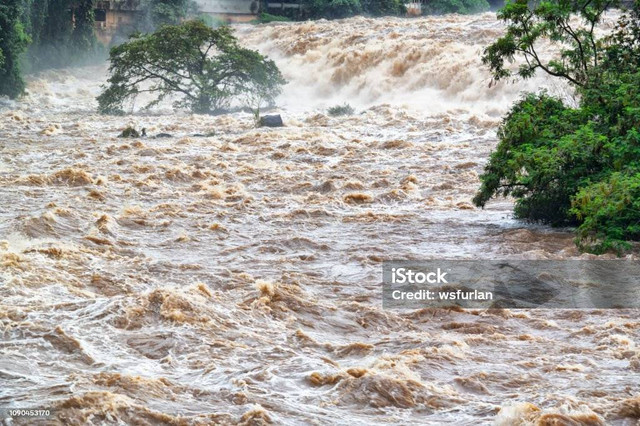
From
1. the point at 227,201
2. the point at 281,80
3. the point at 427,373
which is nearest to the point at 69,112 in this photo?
the point at 281,80

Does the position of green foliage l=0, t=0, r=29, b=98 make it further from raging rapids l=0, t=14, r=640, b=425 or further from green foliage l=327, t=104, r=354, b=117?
green foliage l=327, t=104, r=354, b=117

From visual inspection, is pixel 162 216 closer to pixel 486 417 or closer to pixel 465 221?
pixel 465 221

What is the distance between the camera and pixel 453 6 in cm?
4856

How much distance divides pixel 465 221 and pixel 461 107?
1198 centimetres

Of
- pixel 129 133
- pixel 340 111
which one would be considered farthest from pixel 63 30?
pixel 129 133

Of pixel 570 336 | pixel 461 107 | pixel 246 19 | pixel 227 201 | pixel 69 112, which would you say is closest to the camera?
pixel 570 336

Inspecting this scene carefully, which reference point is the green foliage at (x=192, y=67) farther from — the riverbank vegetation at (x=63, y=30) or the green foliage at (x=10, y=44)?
the riverbank vegetation at (x=63, y=30)

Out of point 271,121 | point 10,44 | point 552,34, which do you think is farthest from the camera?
point 10,44

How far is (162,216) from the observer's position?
14133mm

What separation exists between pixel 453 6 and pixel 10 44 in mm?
24496

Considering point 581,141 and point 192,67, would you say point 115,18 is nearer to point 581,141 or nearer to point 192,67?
point 192,67

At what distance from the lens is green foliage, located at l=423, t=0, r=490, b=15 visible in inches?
1909

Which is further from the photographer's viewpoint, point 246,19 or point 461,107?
point 246,19

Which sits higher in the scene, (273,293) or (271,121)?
(271,121)
